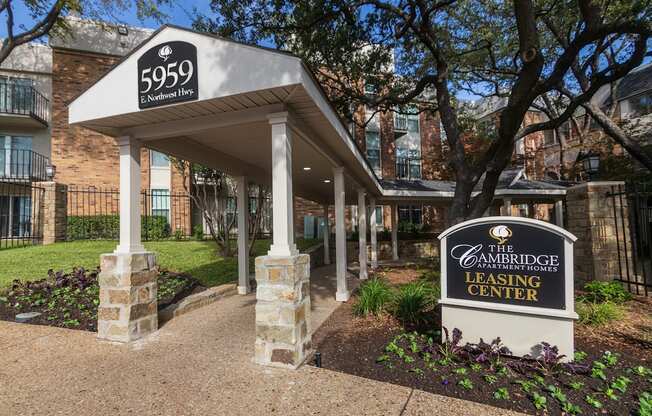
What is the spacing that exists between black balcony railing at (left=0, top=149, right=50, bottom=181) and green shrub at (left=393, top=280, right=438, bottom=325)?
18.1 m

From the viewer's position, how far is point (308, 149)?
5535mm

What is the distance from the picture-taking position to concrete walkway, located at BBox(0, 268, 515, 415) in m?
2.67

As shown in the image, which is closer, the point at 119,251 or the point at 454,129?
the point at 119,251

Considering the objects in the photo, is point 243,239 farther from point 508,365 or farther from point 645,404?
point 645,404

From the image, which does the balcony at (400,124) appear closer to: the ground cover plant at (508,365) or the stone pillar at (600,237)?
the stone pillar at (600,237)

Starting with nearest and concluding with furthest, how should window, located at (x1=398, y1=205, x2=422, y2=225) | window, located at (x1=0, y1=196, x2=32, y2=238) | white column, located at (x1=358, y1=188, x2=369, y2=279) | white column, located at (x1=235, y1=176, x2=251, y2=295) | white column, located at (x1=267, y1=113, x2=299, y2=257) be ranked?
1. white column, located at (x1=267, y1=113, x2=299, y2=257)
2. white column, located at (x1=235, y1=176, x2=251, y2=295)
3. white column, located at (x1=358, y1=188, x2=369, y2=279)
4. window, located at (x1=0, y1=196, x2=32, y2=238)
5. window, located at (x1=398, y1=205, x2=422, y2=225)

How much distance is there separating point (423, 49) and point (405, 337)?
9997mm

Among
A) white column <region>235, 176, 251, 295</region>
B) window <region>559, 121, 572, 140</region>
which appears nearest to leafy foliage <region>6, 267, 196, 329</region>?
white column <region>235, 176, 251, 295</region>

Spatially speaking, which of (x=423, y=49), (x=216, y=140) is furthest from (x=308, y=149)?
(x=423, y=49)

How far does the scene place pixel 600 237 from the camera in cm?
674

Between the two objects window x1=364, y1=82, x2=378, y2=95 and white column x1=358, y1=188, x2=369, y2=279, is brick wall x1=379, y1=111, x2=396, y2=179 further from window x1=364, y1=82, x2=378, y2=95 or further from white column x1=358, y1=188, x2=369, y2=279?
white column x1=358, y1=188, x2=369, y2=279

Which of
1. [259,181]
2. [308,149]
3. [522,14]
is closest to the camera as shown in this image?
[522,14]

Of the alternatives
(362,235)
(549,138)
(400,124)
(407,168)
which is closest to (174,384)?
(362,235)

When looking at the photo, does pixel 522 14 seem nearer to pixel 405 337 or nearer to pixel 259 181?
pixel 405 337
